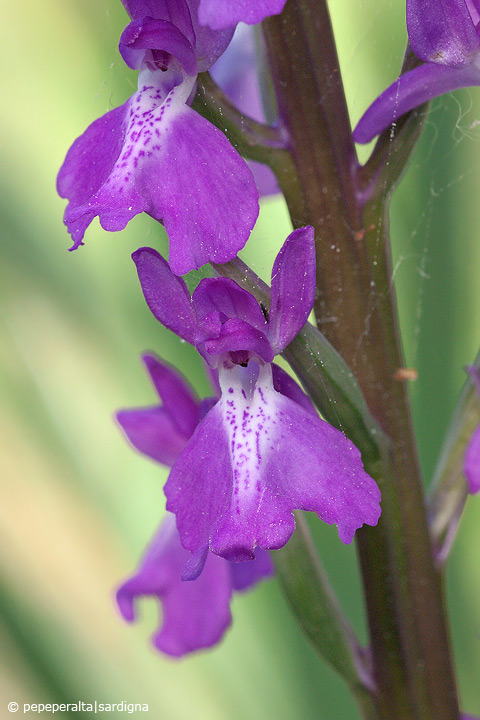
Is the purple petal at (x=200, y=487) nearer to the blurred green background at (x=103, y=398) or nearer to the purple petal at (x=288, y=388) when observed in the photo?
the purple petal at (x=288, y=388)

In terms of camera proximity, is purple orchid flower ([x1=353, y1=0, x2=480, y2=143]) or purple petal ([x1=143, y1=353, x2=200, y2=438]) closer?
purple orchid flower ([x1=353, y1=0, x2=480, y2=143])

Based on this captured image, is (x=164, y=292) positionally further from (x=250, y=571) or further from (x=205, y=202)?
(x=250, y=571)

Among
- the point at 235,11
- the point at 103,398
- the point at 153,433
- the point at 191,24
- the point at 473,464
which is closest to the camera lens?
the point at 235,11

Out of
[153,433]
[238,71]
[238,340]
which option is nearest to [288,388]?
[238,340]

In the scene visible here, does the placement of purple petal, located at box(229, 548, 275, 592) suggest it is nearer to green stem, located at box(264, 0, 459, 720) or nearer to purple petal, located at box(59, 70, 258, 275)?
green stem, located at box(264, 0, 459, 720)

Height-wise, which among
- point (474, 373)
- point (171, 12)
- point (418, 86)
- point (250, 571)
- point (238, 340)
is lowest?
point (250, 571)

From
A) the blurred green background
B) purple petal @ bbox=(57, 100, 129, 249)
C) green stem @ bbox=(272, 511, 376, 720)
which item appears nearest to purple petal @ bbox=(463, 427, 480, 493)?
green stem @ bbox=(272, 511, 376, 720)
